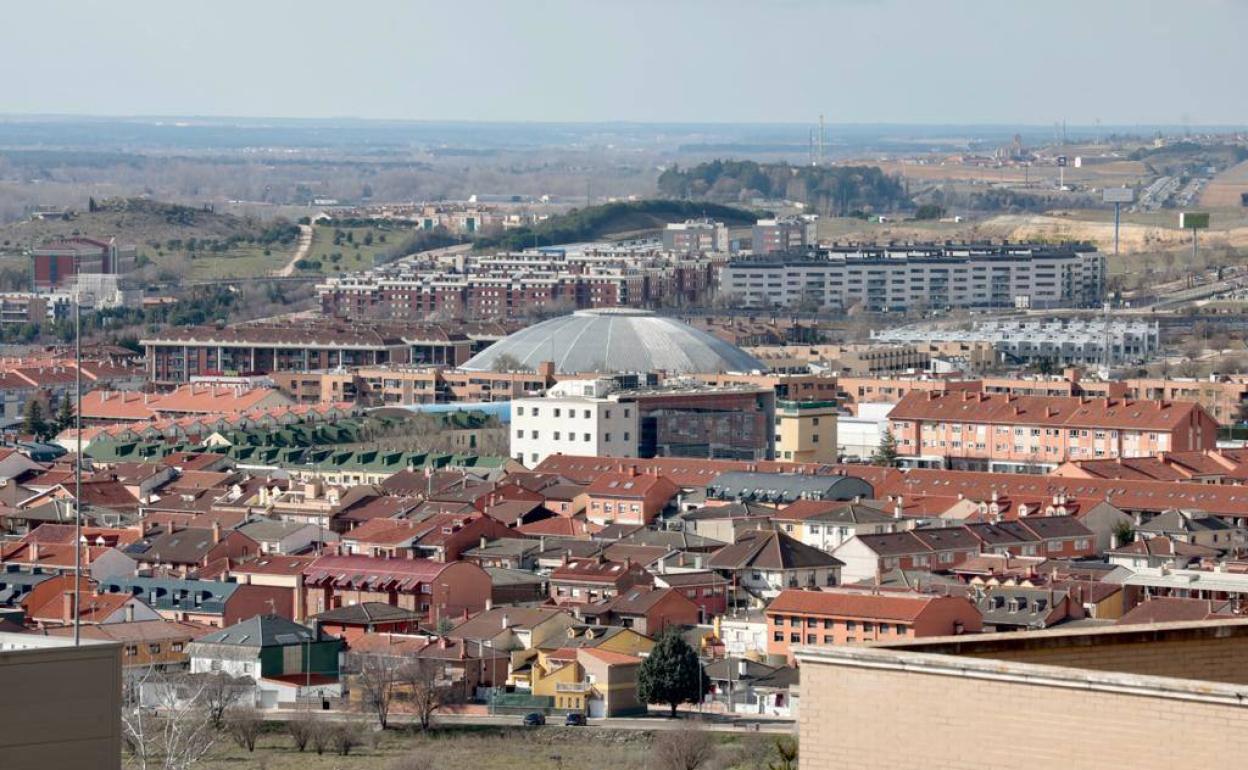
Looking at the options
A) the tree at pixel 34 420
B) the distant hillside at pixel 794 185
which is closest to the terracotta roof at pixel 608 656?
the tree at pixel 34 420

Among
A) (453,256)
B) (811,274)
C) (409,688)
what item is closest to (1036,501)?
(409,688)

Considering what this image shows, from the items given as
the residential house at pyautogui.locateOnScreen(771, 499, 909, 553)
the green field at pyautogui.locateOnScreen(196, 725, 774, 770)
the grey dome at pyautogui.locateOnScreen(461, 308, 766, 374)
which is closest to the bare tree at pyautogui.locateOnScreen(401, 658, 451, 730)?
the green field at pyautogui.locateOnScreen(196, 725, 774, 770)

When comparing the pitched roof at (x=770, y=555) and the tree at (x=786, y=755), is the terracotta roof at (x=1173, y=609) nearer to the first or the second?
the tree at (x=786, y=755)

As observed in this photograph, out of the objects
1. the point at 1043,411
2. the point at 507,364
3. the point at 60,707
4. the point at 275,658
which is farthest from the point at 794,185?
the point at 60,707

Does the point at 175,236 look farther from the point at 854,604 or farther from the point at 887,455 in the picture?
the point at 854,604

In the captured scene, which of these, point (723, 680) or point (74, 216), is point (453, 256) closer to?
point (74, 216)

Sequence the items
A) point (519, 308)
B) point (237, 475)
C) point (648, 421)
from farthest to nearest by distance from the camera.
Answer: point (519, 308) → point (648, 421) → point (237, 475)

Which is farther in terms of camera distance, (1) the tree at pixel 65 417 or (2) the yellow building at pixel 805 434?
(1) the tree at pixel 65 417
